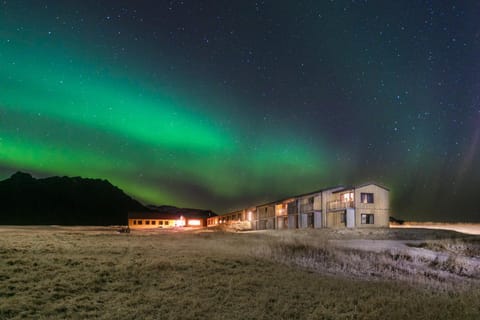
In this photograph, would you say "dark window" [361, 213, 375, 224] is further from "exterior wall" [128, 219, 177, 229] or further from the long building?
"exterior wall" [128, 219, 177, 229]

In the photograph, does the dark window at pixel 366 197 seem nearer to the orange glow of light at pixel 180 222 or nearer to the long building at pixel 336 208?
the long building at pixel 336 208

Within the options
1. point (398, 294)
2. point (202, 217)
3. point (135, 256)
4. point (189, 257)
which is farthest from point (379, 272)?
point (202, 217)

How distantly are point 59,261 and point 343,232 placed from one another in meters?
28.4

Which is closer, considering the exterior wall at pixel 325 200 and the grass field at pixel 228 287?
the grass field at pixel 228 287

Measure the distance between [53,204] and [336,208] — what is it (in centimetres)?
13904

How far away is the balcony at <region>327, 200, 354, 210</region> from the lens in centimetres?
4647

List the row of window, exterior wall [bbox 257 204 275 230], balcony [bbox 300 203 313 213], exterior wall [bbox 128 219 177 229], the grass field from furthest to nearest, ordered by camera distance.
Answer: the row of window, exterior wall [bbox 128 219 177 229], exterior wall [bbox 257 204 275 230], balcony [bbox 300 203 313 213], the grass field

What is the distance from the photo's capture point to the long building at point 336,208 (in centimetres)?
4584

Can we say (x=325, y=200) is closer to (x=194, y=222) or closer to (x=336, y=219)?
(x=336, y=219)

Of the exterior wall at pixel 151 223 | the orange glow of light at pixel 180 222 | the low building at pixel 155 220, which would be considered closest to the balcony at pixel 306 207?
the exterior wall at pixel 151 223

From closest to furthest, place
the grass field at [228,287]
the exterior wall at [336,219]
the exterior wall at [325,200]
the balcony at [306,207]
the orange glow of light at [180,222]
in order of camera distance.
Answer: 1. the grass field at [228,287]
2. the exterior wall at [336,219]
3. the exterior wall at [325,200]
4. the balcony at [306,207]
5. the orange glow of light at [180,222]

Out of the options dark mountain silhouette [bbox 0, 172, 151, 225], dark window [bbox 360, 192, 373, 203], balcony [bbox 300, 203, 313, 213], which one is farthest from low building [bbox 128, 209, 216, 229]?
dark window [bbox 360, 192, 373, 203]

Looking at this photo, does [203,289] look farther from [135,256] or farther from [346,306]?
[135,256]

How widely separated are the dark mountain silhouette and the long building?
89563mm
